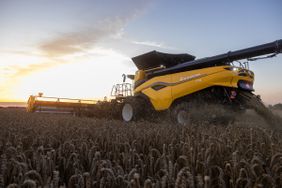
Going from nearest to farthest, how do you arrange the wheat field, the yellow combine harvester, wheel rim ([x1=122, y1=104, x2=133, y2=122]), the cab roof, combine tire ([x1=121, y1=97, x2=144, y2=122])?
the wheat field < the yellow combine harvester < the cab roof < combine tire ([x1=121, y1=97, x2=144, y2=122]) < wheel rim ([x1=122, y1=104, x2=133, y2=122])

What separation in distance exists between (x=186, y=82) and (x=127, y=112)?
3.37 metres

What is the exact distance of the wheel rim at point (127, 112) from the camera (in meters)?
10.3

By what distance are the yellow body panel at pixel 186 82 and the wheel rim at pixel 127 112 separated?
1.04m

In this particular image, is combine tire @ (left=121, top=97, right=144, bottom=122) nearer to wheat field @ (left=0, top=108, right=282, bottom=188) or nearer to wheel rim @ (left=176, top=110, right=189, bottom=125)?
wheel rim @ (left=176, top=110, right=189, bottom=125)

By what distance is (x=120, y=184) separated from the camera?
164 cm

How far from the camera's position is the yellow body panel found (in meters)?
7.25

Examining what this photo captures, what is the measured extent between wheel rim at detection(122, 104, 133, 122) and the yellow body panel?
41.0 inches

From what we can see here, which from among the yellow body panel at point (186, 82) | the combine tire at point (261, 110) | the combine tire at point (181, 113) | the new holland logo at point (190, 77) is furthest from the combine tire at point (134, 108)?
the combine tire at point (261, 110)

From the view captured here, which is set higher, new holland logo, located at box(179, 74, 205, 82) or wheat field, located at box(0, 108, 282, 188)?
new holland logo, located at box(179, 74, 205, 82)

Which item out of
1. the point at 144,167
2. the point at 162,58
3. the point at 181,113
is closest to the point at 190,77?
the point at 181,113

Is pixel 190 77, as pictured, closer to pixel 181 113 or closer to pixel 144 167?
pixel 181 113

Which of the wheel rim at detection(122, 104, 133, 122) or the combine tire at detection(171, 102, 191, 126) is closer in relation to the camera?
the combine tire at detection(171, 102, 191, 126)

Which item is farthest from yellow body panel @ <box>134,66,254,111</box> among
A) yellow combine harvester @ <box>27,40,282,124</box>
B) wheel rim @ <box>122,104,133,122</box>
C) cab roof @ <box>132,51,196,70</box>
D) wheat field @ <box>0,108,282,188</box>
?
wheat field @ <box>0,108,282,188</box>

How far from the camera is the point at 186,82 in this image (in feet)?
26.1
